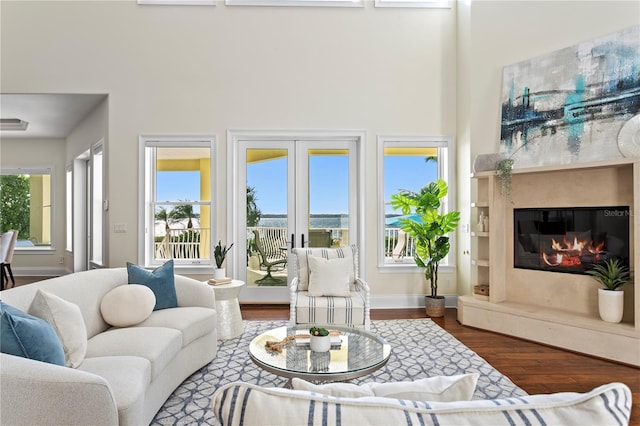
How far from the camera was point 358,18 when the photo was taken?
4906mm

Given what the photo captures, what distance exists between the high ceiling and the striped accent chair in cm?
364

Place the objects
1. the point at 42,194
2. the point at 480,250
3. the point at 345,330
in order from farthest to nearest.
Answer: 1. the point at 42,194
2. the point at 480,250
3. the point at 345,330

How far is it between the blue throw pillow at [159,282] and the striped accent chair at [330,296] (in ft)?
3.42

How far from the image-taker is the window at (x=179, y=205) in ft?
16.2

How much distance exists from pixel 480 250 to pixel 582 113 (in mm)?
1794

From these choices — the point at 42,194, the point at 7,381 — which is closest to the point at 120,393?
the point at 7,381

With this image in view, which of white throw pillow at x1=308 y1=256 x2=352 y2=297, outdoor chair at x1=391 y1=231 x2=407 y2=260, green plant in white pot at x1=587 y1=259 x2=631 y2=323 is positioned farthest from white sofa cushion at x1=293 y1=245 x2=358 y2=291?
green plant in white pot at x1=587 y1=259 x2=631 y2=323

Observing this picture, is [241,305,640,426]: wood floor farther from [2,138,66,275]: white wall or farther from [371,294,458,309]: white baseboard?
[2,138,66,275]: white wall

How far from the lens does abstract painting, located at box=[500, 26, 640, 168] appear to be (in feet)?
11.7

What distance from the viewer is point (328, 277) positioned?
3570 millimetres

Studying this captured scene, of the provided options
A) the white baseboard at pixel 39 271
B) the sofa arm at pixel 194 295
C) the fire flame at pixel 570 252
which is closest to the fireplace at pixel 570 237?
the fire flame at pixel 570 252

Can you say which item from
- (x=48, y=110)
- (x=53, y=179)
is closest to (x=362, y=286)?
(x=48, y=110)

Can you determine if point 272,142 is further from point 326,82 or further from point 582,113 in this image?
point 582,113

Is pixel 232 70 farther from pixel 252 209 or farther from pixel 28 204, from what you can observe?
pixel 28 204
